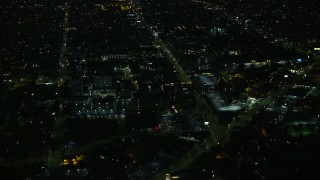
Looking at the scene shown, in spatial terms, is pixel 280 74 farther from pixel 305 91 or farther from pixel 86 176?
pixel 86 176

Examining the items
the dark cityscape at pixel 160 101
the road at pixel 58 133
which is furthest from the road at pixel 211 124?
the road at pixel 58 133

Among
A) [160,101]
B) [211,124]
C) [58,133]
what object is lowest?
[58,133]

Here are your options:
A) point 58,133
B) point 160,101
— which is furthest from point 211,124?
point 58,133

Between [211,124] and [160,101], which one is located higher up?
[160,101]

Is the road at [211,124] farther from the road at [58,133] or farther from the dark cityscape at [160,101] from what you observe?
the road at [58,133]

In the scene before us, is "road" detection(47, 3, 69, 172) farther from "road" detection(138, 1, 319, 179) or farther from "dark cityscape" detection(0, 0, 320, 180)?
"road" detection(138, 1, 319, 179)

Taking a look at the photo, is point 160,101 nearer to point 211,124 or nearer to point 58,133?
point 211,124

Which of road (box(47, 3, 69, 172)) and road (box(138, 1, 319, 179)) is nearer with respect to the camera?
road (box(138, 1, 319, 179))

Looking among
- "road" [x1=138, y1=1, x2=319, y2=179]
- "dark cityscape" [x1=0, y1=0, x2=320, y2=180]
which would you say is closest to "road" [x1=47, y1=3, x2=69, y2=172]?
"dark cityscape" [x1=0, y1=0, x2=320, y2=180]

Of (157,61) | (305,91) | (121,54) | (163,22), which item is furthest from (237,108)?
(163,22)
